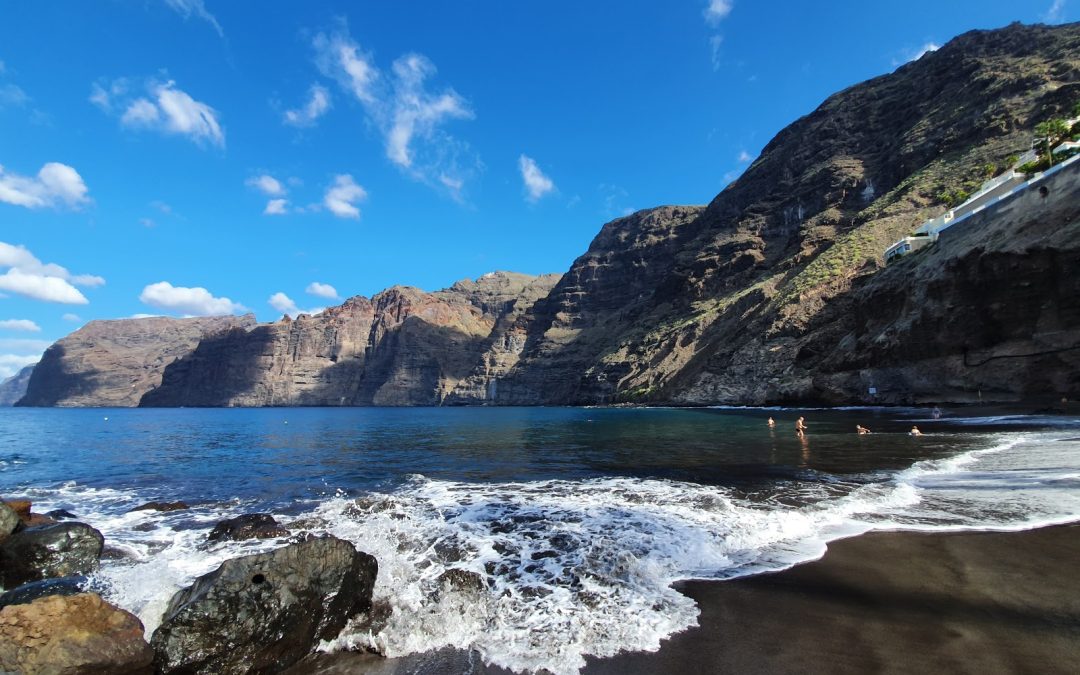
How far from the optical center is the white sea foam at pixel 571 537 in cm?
726

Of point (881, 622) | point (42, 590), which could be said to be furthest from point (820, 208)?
point (42, 590)

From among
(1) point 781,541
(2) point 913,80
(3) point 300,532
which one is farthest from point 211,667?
(2) point 913,80

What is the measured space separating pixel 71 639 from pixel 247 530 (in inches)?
285

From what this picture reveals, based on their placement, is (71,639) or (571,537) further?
(571,537)

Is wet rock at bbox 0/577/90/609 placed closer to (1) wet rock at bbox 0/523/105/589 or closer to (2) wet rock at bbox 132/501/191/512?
(1) wet rock at bbox 0/523/105/589

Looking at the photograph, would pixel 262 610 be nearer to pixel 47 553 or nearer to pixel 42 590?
pixel 42 590

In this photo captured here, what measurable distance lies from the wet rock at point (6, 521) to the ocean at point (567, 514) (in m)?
1.92

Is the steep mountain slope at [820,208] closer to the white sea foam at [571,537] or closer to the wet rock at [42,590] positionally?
the white sea foam at [571,537]

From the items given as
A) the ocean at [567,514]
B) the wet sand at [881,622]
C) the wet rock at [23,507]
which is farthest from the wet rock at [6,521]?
the wet sand at [881,622]

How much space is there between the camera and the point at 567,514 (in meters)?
13.6

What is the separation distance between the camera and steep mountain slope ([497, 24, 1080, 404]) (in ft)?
265

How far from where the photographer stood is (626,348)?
152750 millimetres

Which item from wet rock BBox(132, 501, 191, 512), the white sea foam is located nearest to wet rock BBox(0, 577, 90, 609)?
the white sea foam

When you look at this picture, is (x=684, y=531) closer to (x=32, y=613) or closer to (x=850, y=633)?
(x=850, y=633)
